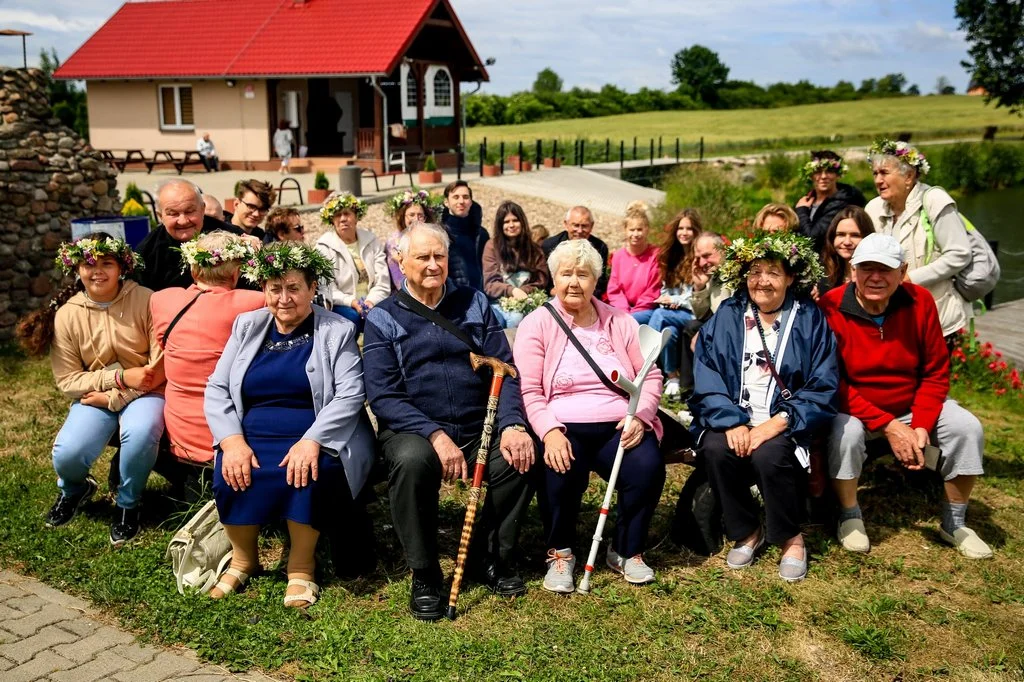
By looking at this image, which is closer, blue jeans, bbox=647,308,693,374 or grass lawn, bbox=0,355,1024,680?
grass lawn, bbox=0,355,1024,680

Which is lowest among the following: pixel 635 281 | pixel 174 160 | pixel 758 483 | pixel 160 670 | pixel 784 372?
pixel 160 670

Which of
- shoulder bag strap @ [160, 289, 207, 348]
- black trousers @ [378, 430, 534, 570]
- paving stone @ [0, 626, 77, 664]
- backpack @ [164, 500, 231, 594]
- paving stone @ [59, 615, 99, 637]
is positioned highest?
shoulder bag strap @ [160, 289, 207, 348]

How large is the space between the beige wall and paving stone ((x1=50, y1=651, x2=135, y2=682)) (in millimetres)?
24315

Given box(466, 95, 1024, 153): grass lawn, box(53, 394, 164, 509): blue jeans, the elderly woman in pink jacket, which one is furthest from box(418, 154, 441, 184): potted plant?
the elderly woman in pink jacket

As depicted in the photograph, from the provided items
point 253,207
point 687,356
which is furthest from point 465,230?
point 687,356

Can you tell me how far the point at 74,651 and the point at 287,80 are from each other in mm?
25333

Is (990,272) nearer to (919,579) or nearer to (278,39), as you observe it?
(919,579)

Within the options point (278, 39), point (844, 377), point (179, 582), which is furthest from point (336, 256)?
point (278, 39)

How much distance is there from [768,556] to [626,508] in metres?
0.84

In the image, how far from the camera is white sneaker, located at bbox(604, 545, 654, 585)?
14.5ft

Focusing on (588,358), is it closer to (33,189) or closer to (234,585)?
(234,585)

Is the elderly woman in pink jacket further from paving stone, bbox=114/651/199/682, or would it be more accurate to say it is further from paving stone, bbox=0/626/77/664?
paving stone, bbox=0/626/77/664

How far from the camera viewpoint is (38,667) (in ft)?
12.2

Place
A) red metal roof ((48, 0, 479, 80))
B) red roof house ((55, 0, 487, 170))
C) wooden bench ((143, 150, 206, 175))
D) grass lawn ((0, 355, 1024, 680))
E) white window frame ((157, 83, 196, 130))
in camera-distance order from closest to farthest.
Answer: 1. grass lawn ((0, 355, 1024, 680))
2. wooden bench ((143, 150, 206, 175))
3. red metal roof ((48, 0, 479, 80))
4. red roof house ((55, 0, 487, 170))
5. white window frame ((157, 83, 196, 130))
